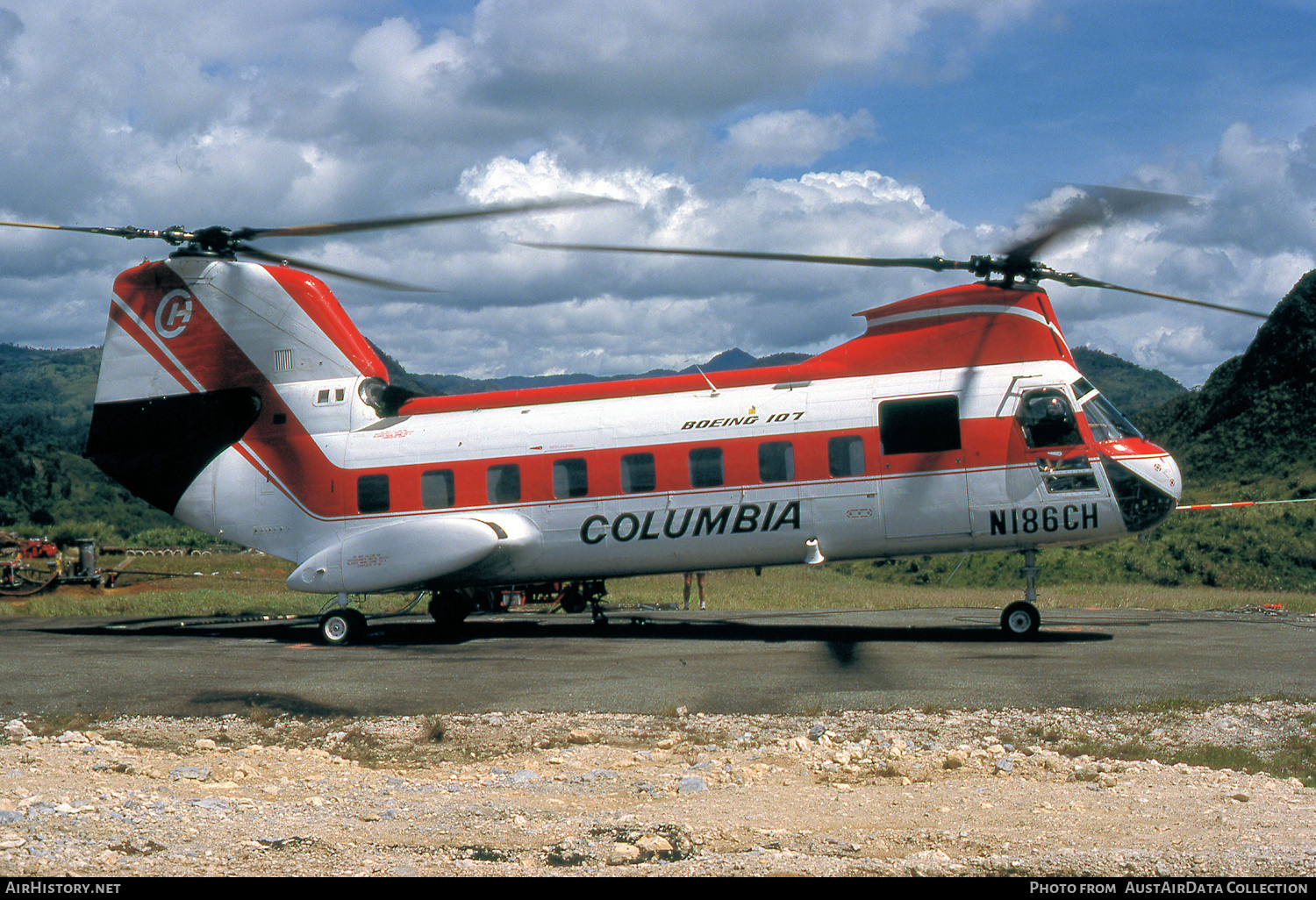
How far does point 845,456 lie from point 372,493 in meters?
7.96

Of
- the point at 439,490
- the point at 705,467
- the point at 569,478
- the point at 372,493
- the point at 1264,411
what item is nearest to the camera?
the point at 705,467

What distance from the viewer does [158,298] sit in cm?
1952

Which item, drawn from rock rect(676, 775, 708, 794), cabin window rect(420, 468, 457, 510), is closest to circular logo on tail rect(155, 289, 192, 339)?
cabin window rect(420, 468, 457, 510)

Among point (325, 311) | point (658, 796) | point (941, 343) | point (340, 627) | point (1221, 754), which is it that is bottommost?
point (1221, 754)

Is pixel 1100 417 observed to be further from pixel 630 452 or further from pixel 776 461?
pixel 630 452

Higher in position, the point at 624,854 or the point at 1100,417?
the point at 1100,417

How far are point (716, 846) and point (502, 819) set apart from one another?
147 centimetres

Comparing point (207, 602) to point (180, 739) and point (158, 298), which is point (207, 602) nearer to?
point (158, 298)

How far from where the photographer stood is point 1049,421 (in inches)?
637

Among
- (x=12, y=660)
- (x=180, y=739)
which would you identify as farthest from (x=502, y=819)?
(x=12, y=660)

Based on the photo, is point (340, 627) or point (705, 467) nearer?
point (705, 467)

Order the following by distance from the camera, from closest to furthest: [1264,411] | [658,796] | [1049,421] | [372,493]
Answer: [658,796], [1049,421], [372,493], [1264,411]

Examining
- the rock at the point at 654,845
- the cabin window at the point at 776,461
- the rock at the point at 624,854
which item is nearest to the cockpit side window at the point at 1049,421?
the cabin window at the point at 776,461

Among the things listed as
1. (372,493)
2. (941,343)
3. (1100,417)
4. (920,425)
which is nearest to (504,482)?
(372,493)
